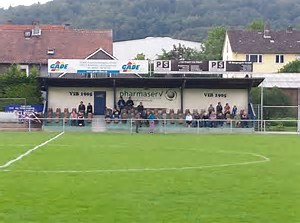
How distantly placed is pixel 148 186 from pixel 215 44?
4287 inches

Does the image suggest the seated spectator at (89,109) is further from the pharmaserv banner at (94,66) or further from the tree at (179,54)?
the tree at (179,54)

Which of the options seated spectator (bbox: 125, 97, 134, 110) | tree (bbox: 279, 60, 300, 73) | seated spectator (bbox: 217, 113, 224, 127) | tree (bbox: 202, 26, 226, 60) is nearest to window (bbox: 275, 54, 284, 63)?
tree (bbox: 279, 60, 300, 73)

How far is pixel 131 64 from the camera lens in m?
57.4

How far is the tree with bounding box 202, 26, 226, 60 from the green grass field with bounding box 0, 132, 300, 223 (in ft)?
300

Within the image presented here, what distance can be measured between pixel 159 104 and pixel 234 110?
6337 mm

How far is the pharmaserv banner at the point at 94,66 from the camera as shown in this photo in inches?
2217

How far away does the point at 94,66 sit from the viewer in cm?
5631

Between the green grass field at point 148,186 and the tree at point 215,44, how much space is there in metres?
91.3

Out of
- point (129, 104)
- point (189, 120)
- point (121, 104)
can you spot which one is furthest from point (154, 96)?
point (189, 120)

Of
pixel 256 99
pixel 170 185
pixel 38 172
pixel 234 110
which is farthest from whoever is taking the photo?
pixel 256 99

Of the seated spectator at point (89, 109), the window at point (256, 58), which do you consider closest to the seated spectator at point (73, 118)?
the seated spectator at point (89, 109)

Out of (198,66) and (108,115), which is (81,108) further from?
(198,66)

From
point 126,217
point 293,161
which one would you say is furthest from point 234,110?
point 126,217

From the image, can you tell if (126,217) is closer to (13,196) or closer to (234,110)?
(13,196)
